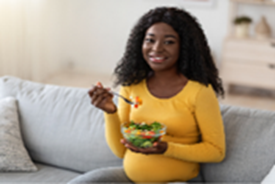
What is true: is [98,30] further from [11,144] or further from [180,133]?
[180,133]

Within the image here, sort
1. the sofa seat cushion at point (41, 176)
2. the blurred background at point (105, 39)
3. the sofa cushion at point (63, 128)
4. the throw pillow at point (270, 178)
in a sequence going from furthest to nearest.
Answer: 1. the blurred background at point (105, 39)
2. the sofa cushion at point (63, 128)
3. the sofa seat cushion at point (41, 176)
4. the throw pillow at point (270, 178)

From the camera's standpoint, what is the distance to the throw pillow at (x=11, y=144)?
1662 mm

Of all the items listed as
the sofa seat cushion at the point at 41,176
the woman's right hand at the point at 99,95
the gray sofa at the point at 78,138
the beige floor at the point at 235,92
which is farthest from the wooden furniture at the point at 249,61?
the woman's right hand at the point at 99,95

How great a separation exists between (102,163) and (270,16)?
3.65m

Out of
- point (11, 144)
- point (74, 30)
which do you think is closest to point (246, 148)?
point (11, 144)

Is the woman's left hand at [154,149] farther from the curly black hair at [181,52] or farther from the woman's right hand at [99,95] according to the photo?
the curly black hair at [181,52]

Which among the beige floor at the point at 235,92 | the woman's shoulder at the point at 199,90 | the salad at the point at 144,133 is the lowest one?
the beige floor at the point at 235,92

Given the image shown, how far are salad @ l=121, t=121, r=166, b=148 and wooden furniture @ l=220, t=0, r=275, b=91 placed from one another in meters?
3.27

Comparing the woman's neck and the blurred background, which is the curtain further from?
the woman's neck

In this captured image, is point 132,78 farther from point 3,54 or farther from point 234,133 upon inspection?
point 3,54

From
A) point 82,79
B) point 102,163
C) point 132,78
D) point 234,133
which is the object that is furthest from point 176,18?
point 82,79

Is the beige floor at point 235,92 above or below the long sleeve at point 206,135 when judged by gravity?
below

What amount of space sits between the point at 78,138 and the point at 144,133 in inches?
19.1

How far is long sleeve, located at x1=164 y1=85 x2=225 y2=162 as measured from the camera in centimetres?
148
